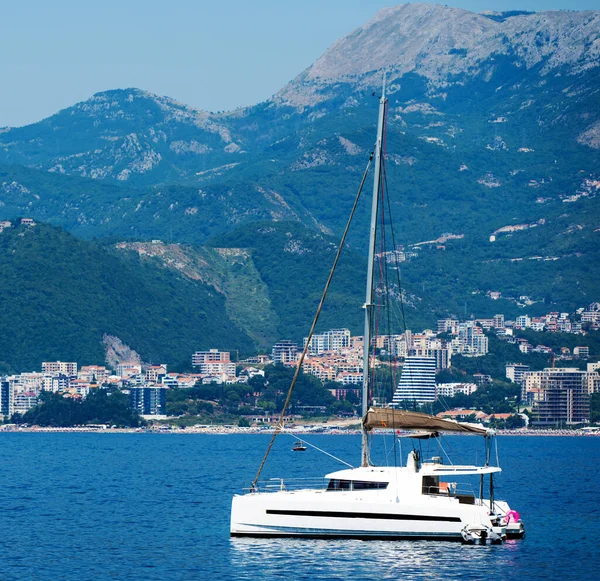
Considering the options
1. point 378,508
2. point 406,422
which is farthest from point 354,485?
point 406,422

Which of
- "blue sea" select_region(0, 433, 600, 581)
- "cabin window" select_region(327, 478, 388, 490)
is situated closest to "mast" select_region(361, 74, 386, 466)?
"cabin window" select_region(327, 478, 388, 490)

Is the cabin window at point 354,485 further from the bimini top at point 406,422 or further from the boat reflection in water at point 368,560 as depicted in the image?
the bimini top at point 406,422

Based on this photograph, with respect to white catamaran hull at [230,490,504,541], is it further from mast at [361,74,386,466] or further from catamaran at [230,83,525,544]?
mast at [361,74,386,466]

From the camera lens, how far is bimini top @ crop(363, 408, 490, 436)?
63000mm

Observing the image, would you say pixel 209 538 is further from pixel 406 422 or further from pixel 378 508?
pixel 406 422

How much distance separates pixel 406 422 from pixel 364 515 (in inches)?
Answer: 185

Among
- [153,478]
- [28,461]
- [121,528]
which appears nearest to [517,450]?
[28,461]

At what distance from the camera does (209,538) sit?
67.3 meters

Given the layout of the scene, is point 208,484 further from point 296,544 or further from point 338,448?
point 338,448

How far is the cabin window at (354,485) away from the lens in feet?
199

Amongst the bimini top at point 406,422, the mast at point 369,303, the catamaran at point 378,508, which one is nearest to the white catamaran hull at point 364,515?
the catamaran at point 378,508

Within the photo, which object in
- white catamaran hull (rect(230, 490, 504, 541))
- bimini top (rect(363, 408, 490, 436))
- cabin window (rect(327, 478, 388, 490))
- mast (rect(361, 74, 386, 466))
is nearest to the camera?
white catamaran hull (rect(230, 490, 504, 541))

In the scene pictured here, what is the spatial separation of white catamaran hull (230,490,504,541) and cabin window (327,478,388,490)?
1.23 ft

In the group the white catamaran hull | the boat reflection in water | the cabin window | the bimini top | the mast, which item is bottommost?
the boat reflection in water
